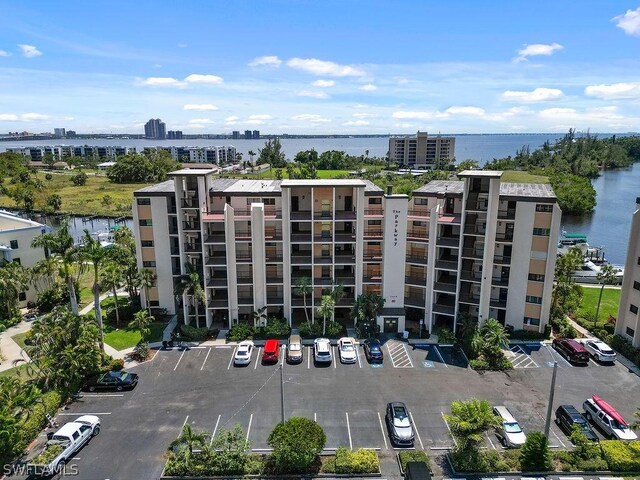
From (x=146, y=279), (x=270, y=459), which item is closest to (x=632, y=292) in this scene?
(x=270, y=459)

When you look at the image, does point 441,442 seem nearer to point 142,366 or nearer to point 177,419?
point 177,419

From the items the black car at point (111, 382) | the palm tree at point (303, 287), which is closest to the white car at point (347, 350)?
the palm tree at point (303, 287)

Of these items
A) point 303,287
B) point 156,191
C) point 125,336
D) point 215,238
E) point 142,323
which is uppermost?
point 156,191

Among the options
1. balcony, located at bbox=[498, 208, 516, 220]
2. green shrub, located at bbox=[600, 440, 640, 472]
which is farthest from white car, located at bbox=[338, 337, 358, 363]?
green shrub, located at bbox=[600, 440, 640, 472]

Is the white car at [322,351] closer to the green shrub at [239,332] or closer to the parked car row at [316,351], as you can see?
the parked car row at [316,351]

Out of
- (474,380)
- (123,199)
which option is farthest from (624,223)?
(123,199)

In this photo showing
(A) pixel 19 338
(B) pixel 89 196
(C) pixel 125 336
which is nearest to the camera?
(A) pixel 19 338

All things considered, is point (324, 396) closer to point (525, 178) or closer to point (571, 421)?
point (571, 421)

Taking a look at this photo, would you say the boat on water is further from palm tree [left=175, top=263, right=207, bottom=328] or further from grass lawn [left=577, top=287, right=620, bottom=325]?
palm tree [left=175, top=263, right=207, bottom=328]
